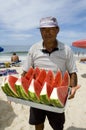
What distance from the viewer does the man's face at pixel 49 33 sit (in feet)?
11.3

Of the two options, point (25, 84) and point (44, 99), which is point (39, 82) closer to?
point (25, 84)

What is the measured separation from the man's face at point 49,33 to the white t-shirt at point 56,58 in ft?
0.60

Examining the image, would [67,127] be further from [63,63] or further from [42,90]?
[42,90]

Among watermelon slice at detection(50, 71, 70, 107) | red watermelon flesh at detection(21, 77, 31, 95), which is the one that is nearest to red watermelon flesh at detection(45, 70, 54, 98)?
watermelon slice at detection(50, 71, 70, 107)

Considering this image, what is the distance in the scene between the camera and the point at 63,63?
11.9 ft

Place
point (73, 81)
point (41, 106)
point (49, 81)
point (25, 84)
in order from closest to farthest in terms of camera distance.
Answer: point (41, 106) → point (25, 84) → point (49, 81) → point (73, 81)

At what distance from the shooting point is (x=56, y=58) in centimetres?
361

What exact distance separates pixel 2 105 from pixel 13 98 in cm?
398

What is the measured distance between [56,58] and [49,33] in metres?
0.38

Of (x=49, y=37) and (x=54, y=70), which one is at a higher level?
(x=49, y=37)

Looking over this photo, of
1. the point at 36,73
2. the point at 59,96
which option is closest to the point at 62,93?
the point at 59,96

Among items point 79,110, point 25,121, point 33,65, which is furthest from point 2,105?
point 33,65

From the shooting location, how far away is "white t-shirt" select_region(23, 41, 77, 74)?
3.59 metres

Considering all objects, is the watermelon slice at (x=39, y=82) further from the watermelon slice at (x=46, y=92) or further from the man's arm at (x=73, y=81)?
the man's arm at (x=73, y=81)
